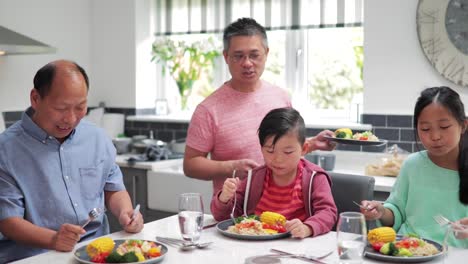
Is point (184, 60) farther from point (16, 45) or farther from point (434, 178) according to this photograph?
point (434, 178)

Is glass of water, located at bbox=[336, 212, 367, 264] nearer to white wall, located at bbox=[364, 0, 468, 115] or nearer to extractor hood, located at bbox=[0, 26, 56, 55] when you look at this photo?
white wall, located at bbox=[364, 0, 468, 115]

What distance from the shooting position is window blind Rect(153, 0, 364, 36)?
3.88m

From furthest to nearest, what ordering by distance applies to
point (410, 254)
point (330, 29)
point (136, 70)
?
point (136, 70)
point (330, 29)
point (410, 254)

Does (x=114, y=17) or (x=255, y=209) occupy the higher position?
(x=114, y=17)

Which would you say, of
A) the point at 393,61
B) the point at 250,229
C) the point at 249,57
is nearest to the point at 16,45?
the point at 249,57

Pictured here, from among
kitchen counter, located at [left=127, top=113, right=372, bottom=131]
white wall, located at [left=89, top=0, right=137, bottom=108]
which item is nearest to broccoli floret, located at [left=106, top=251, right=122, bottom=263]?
kitchen counter, located at [left=127, top=113, right=372, bottom=131]

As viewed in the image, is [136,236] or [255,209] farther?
[255,209]

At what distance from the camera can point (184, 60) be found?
4.64 metres

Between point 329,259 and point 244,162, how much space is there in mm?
675

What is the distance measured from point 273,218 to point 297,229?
0.34 feet

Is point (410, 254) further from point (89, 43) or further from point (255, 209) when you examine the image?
point (89, 43)

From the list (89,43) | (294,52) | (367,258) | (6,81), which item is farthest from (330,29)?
(367,258)

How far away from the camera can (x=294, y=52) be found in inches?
166

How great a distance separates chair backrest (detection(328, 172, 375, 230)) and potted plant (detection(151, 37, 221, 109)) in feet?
7.59
